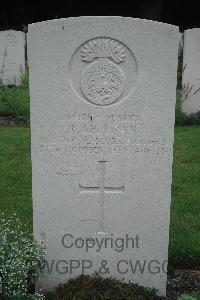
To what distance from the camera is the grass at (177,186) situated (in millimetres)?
4484

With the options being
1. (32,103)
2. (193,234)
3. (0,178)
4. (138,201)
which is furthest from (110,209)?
(0,178)

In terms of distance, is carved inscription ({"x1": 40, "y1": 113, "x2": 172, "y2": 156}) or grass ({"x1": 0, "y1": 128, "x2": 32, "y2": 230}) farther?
grass ({"x1": 0, "y1": 128, "x2": 32, "y2": 230})

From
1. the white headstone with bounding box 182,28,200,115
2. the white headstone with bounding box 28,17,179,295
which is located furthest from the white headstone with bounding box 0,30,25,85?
the white headstone with bounding box 28,17,179,295

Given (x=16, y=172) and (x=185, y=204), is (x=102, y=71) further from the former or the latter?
(x=16, y=172)

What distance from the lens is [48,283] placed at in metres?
3.76

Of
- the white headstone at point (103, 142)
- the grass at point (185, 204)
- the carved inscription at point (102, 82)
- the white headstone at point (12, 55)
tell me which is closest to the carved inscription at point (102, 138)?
the white headstone at point (103, 142)

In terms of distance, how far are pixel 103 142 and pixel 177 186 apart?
258 centimetres

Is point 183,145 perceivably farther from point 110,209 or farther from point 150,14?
point 150,14

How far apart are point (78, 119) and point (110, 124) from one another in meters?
0.22

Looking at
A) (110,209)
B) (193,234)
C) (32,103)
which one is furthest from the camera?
(193,234)

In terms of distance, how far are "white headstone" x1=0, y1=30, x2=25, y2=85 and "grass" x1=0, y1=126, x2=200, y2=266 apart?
496 centimetres

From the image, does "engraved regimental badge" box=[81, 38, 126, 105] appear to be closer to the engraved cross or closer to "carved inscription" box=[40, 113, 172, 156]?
"carved inscription" box=[40, 113, 172, 156]

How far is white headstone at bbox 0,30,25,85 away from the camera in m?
12.8

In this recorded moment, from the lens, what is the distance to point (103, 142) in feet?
11.4
